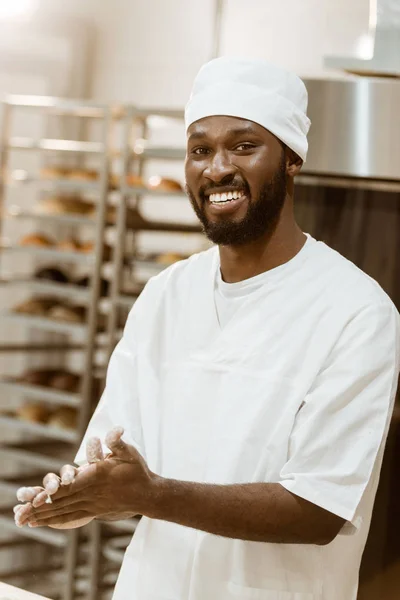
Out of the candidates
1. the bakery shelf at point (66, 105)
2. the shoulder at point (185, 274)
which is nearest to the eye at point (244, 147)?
the shoulder at point (185, 274)

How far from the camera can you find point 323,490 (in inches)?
51.5

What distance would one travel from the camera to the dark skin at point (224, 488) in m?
1.24

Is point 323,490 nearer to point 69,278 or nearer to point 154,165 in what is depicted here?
point 69,278

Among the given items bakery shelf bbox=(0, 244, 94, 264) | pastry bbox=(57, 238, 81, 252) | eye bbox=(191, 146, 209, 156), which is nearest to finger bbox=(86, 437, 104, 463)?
eye bbox=(191, 146, 209, 156)

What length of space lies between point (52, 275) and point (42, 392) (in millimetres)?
392

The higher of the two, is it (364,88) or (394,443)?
(364,88)

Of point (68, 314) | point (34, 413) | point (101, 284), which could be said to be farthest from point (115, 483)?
point (34, 413)

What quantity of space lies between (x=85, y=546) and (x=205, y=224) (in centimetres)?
215

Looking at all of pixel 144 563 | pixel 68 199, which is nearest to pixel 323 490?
pixel 144 563

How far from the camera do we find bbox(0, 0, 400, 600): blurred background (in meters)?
1.86

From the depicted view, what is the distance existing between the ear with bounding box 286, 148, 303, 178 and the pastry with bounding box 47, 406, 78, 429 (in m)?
1.80

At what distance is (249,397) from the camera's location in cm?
141

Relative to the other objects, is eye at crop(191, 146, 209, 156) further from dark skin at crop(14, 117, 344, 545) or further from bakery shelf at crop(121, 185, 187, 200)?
bakery shelf at crop(121, 185, 187, 200)

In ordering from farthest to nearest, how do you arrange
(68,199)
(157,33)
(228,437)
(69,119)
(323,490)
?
1. (69,119)
2. (157,33)
3. (68,199)
4. (228,437)
5. (323,490)
